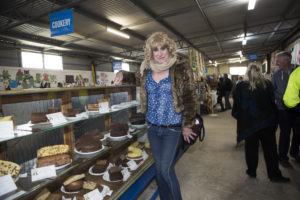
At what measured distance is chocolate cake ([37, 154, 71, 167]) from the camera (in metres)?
1.63

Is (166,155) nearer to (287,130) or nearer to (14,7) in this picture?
(287,130)

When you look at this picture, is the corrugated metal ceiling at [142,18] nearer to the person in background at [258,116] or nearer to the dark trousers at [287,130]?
the person in background at [258,116]

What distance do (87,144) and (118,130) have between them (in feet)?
2.00

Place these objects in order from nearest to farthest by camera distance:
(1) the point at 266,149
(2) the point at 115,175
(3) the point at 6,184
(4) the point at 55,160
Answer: (3) the point at 6,184
(4) the point at 55,160
(2) the point at 115,175
(1) the point at 266,149

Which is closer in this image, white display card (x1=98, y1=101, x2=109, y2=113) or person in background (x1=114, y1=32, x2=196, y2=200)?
person in background (x1=114, y1=32, x2=196, y2=200)

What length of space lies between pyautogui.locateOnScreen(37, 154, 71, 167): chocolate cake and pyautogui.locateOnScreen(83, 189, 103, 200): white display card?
41cm

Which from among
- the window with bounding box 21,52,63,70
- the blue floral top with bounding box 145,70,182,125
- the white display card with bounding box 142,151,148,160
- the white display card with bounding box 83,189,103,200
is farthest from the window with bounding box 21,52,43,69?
the blue floral top with bounding box 145,70,182,125

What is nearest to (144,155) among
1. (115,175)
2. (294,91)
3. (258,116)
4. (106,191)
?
(115,175)

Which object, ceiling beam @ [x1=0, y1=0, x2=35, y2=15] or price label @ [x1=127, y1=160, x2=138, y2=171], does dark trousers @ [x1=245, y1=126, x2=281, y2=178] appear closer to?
price label @ [x1=127, y1=160, x2=138, y2=171]

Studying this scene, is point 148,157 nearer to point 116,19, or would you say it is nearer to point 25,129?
point 25,129

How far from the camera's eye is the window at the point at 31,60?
1151cm

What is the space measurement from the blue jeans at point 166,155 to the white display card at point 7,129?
Result: 119cm

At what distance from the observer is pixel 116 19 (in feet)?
26.7

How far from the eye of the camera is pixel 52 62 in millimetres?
13102
